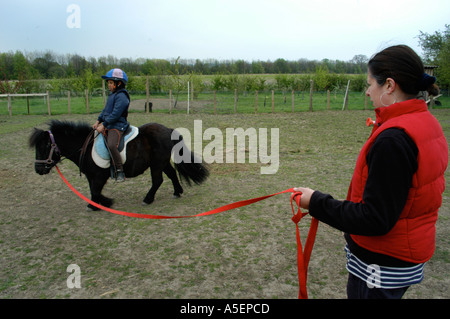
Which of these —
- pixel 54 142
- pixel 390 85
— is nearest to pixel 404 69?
pixel 390 85

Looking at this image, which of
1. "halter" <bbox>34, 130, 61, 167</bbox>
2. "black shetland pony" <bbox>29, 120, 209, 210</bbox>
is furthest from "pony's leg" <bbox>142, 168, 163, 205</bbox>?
"halter" <bbox>34, 130, 61, 167</bbox>

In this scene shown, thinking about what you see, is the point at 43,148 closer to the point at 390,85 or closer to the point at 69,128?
the point at 69,128

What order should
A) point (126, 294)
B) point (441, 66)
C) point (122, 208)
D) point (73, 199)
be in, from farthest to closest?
point (441, 66), point (73, 199), point (122, 208), point (126, 294)

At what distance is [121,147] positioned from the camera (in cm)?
504

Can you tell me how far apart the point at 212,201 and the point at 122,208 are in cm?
155

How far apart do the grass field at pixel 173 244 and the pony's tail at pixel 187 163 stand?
1.46 ft

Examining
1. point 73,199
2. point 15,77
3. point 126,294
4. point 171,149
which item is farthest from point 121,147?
point 15,77

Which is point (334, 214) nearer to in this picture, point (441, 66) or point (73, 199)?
point (73, 199)

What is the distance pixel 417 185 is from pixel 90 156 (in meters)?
4.73

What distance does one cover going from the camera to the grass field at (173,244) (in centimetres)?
320

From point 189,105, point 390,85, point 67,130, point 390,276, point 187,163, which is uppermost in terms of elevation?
point 189,105

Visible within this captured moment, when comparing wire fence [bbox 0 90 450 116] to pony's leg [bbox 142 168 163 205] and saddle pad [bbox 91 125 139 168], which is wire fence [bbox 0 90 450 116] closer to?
pony's leg [bbox 142 168 163 205]

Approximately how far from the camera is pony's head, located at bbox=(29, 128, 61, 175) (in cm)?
477

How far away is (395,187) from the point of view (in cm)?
130
